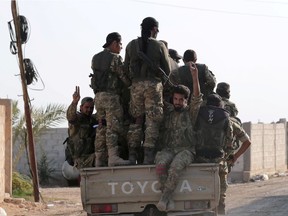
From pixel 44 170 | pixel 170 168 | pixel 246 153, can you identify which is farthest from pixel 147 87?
pixel 246 153

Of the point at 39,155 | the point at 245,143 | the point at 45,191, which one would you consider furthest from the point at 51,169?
the point at 245,143

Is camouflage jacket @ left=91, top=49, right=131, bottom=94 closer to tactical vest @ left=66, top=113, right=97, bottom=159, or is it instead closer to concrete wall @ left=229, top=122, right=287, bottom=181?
tactical vest @ left=66, top=113, right=97, bottom=159

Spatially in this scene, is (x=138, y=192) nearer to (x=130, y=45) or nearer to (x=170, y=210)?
(x=170, y=210)

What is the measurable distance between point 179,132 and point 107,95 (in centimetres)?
109

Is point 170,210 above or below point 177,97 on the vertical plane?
below

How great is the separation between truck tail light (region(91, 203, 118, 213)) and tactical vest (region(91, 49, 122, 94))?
1.53 m

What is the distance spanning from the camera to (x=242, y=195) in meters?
21.5

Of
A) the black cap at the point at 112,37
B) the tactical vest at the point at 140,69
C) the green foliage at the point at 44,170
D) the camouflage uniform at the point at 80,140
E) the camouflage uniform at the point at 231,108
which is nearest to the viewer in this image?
the tactical vest at the point at 140,69

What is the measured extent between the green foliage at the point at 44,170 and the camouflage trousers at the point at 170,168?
1725 centimetres

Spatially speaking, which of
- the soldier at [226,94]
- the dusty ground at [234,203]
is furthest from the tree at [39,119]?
the soldier at [226,94]

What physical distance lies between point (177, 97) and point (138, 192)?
4.13 feet

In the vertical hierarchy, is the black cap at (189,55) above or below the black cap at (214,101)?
above

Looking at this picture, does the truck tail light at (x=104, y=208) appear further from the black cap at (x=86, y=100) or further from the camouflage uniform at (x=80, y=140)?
the black cap at (x=86, y=100)

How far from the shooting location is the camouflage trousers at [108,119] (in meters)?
11.2
